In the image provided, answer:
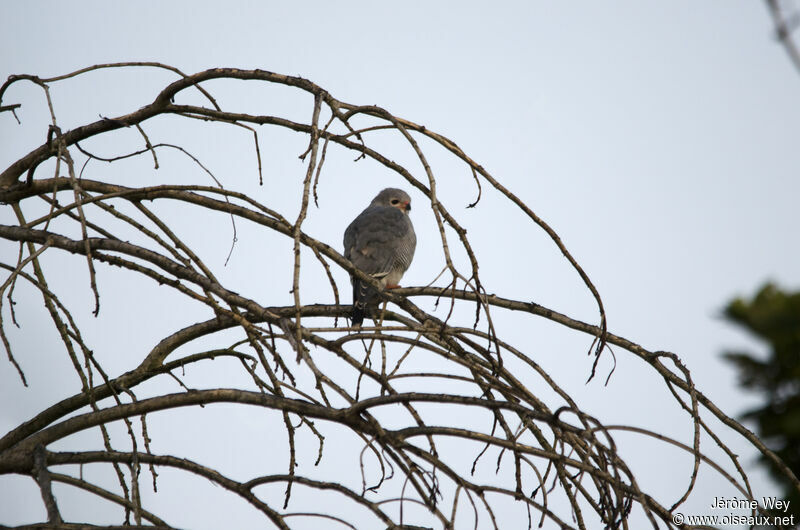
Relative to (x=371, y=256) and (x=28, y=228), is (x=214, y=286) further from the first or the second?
(x=371, y=256)

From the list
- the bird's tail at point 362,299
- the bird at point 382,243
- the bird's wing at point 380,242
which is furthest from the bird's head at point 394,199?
the bird's tail at point 362,299

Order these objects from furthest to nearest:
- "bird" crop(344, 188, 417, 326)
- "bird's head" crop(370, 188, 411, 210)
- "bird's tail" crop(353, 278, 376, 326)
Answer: "bird's head" crop(370, 188, 411, 210)
"bird" crop(344, 188, 417, 326)
"bird's tail" crop(353, 278, 376, 326)

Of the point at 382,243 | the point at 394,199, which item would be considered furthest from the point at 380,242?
the point at 394,199

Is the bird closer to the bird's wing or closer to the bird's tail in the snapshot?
the bird's wing

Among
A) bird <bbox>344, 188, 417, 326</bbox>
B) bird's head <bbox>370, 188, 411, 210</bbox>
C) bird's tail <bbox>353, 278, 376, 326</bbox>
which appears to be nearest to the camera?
bird's tail <bbox>353, 278, 376, 326</bbox>

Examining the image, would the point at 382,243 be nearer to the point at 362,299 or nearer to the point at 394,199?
the point at 362,299

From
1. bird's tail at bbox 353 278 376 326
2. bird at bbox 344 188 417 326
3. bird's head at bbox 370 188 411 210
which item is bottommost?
bird's tail at bbox 353 278 376 326

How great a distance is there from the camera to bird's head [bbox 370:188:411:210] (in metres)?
6.63

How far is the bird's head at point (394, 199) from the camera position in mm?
6633

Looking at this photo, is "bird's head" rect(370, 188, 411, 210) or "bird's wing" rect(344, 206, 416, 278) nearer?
"bird's wing" rect(344, 206, 416, 278)

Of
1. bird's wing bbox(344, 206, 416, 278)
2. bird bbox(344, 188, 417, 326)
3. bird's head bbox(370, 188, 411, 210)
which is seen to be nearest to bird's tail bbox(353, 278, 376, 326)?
bird bbox(344, 188, 417, 326)

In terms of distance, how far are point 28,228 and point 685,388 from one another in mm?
2271

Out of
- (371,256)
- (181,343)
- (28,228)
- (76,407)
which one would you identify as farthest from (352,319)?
(28,228)

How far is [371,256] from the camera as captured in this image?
532cm
